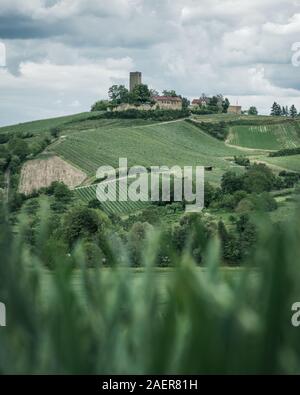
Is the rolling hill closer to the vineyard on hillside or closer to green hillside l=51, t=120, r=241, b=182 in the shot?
green hillside l=51, t=120, r=241, b=182

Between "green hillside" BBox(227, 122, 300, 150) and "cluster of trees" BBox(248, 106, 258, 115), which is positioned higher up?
"cluster of trees" BBox(248, 106, 258, 115)

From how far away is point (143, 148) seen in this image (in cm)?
9900

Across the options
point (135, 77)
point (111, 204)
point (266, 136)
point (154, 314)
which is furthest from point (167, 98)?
point (154, 314)

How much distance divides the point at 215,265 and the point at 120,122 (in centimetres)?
11750

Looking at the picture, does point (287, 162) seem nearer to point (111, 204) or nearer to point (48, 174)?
point (111, 204)

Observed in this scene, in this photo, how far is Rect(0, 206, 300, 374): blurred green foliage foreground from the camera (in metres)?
0.74

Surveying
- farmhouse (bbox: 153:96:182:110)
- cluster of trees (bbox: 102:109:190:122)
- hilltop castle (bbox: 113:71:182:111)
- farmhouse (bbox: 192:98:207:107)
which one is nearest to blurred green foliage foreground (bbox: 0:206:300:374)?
cluster of trees (bbox: 102:109:190:122)

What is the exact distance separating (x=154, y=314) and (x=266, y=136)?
118687 mm

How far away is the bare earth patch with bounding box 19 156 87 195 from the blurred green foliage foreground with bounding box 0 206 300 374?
82.7 meters

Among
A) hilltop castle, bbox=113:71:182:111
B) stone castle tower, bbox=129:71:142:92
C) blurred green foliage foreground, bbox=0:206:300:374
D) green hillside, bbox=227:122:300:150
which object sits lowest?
Result: blurred green foliage foreground, bbox=0:206:300:374

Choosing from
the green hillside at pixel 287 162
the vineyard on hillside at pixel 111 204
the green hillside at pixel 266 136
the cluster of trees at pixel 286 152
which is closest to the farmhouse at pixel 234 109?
the green hillside at pixel 266 136

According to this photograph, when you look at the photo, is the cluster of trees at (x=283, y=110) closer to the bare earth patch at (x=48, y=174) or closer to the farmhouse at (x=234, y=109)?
the farmhouse at (x=234, y=109)

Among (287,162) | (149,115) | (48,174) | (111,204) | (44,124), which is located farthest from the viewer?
(149,115)
